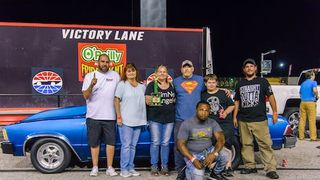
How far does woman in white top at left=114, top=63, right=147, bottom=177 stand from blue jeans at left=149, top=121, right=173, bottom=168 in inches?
7.5

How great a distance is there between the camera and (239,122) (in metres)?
6.91

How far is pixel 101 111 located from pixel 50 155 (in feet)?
3.47

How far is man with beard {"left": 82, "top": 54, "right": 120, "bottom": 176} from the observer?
6.56 metres

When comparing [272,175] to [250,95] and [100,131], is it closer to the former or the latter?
[250,95]

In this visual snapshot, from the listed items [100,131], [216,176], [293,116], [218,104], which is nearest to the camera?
[216,176]

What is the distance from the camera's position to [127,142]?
6543mm

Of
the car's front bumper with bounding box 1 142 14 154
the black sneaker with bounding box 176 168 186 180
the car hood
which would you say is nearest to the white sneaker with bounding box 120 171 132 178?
the black sneaker with bounding box 176 168 186 180

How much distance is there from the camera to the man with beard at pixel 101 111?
6.56 m

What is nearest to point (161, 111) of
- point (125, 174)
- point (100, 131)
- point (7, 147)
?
point (100, 131)

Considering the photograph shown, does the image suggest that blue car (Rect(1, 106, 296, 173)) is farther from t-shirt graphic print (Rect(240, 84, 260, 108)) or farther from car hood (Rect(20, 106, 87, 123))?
t-shirt graphic print (Rect(240, 84, 260, 108))

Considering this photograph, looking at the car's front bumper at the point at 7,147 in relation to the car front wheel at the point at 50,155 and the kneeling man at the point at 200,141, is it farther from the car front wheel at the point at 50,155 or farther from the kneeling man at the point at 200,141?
the kneeling man at the point at 200,141

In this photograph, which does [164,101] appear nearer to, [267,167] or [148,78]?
[267,167]

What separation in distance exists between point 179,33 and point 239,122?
166 inches

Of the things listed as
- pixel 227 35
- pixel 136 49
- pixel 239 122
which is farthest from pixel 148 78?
pixel 227 35
